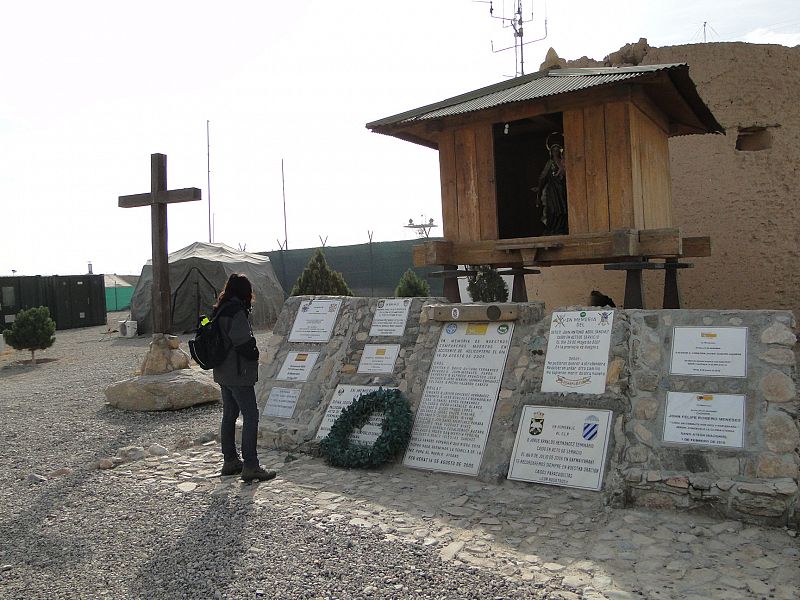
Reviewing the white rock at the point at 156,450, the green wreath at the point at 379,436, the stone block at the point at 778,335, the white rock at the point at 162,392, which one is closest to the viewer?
the stone block at the point at 778,335

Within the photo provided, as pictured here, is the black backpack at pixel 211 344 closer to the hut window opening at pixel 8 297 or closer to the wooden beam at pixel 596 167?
the wooden beam at pixel 596 167

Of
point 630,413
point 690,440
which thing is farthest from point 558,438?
point 690,440

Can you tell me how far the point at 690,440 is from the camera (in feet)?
15.6

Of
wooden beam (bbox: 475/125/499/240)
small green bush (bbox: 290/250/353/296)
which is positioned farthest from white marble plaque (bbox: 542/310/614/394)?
small green bush (bbox: 290/250/353/296)

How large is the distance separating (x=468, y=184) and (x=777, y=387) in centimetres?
442

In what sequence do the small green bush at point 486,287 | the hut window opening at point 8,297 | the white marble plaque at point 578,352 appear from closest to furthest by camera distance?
the white marble plaque at point 578,352 < the small green bush at point 486,287 < the hut window opening at point 8,297

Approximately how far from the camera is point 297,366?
24.3 ft

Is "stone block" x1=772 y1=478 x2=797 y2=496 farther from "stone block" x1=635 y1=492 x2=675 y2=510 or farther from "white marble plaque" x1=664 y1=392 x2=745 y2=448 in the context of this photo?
"stone block" x1=635 y1=492 x2=675 y2=510

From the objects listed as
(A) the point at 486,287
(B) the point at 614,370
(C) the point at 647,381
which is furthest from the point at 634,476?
(A) the point at 486,287

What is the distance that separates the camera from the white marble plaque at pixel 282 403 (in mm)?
6996

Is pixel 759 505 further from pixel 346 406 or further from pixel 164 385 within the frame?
pixel 164 385

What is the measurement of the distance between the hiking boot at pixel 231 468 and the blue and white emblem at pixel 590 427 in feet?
9.82

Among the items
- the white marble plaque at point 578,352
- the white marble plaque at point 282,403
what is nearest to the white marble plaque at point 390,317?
the white marble plaque at point 282,403

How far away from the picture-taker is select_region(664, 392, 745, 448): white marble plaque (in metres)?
4.68
